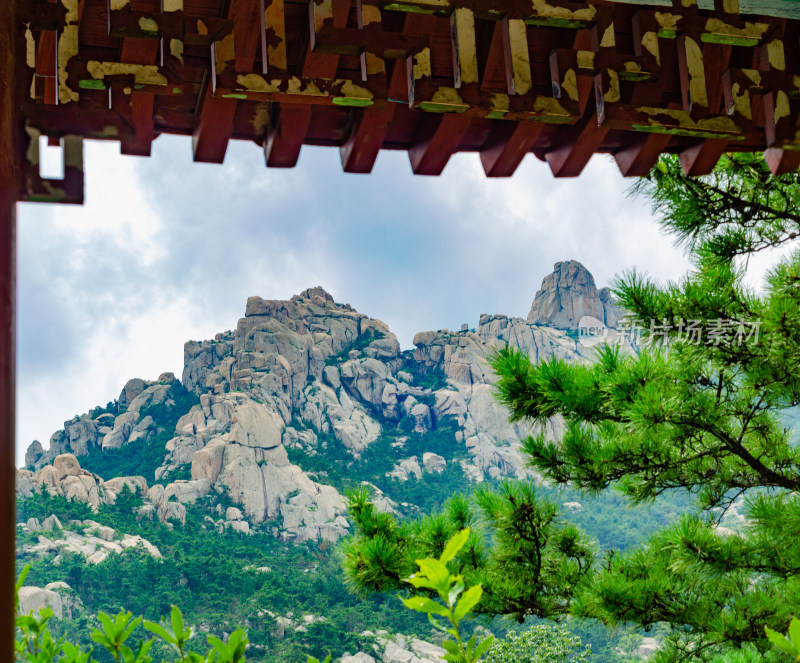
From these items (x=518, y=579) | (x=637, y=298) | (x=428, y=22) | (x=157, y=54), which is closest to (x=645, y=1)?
(x=428, y=22)

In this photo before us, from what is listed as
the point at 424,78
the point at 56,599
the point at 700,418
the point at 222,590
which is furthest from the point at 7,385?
the point at 222,590

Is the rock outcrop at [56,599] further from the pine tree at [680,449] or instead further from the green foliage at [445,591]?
the green foliage at [445,591]

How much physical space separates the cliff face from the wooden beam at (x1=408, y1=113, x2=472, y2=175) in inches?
717

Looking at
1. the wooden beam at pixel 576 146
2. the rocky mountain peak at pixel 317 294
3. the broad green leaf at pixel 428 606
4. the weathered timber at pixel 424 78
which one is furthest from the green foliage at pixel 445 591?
the rocky mountain peak at pixel 317 294

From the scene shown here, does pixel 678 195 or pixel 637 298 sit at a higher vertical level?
pixel 678 195

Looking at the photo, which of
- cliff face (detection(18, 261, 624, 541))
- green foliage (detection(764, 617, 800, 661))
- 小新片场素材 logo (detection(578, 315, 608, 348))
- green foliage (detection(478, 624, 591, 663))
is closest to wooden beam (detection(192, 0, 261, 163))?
green foliage (detection(764, 617, 800, 661))

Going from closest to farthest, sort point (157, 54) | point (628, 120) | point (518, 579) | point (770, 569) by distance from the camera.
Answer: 1. point (157, 54)
2. point (628, 120)
3. point (770, 569)
4. point (518, 579)

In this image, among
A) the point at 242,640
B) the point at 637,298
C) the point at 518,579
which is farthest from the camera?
the point at 518,579

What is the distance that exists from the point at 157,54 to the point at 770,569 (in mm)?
2468

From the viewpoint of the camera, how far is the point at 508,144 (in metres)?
0.89

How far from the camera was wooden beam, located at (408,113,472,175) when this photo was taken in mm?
847

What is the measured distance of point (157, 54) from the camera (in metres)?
0.76

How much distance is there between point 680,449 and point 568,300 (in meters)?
27.0

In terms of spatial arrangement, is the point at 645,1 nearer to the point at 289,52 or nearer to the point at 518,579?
the point at 289,52
